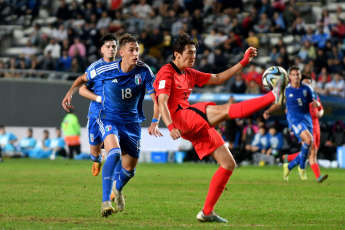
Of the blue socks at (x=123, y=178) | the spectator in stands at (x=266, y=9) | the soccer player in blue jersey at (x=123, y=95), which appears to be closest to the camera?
the soccer player in blue jersey at (x=123, y=95)

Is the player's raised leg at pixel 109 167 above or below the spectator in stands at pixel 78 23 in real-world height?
below

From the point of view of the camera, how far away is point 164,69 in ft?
27.0

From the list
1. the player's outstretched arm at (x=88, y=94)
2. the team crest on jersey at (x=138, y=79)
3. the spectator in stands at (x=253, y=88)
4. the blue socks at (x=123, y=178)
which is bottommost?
the blue socks at (x=123, y=178)

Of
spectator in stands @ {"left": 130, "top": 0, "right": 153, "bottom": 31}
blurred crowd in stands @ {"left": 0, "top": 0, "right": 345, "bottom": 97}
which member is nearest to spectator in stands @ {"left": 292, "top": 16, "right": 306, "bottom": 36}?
blurred crowd in stands @ {"left": 0, "top": 0, "right": 345, "bottom": 97}

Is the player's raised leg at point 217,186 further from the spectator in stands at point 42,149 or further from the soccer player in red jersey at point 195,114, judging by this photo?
the spectator in stands at point 42,149

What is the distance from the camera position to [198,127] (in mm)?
7832

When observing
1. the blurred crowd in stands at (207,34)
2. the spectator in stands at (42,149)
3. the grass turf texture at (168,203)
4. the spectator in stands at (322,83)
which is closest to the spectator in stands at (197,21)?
the blurred crowd in stands at (207,34)

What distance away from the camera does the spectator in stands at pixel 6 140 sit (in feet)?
85.4

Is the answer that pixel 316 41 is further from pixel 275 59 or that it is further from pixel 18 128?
pixel 18 128

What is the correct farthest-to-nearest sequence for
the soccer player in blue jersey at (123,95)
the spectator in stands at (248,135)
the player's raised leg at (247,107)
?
the spectator in stands at (248,135) < the soccer player in blue jersey at (123,95) < the player's raised leg at (247,107)

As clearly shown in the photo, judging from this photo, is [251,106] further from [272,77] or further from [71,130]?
[71,130]

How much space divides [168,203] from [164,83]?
2802 millimetres

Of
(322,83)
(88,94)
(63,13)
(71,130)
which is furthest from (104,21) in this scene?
(88,94)

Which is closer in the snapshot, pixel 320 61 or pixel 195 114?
pixel 195 114
